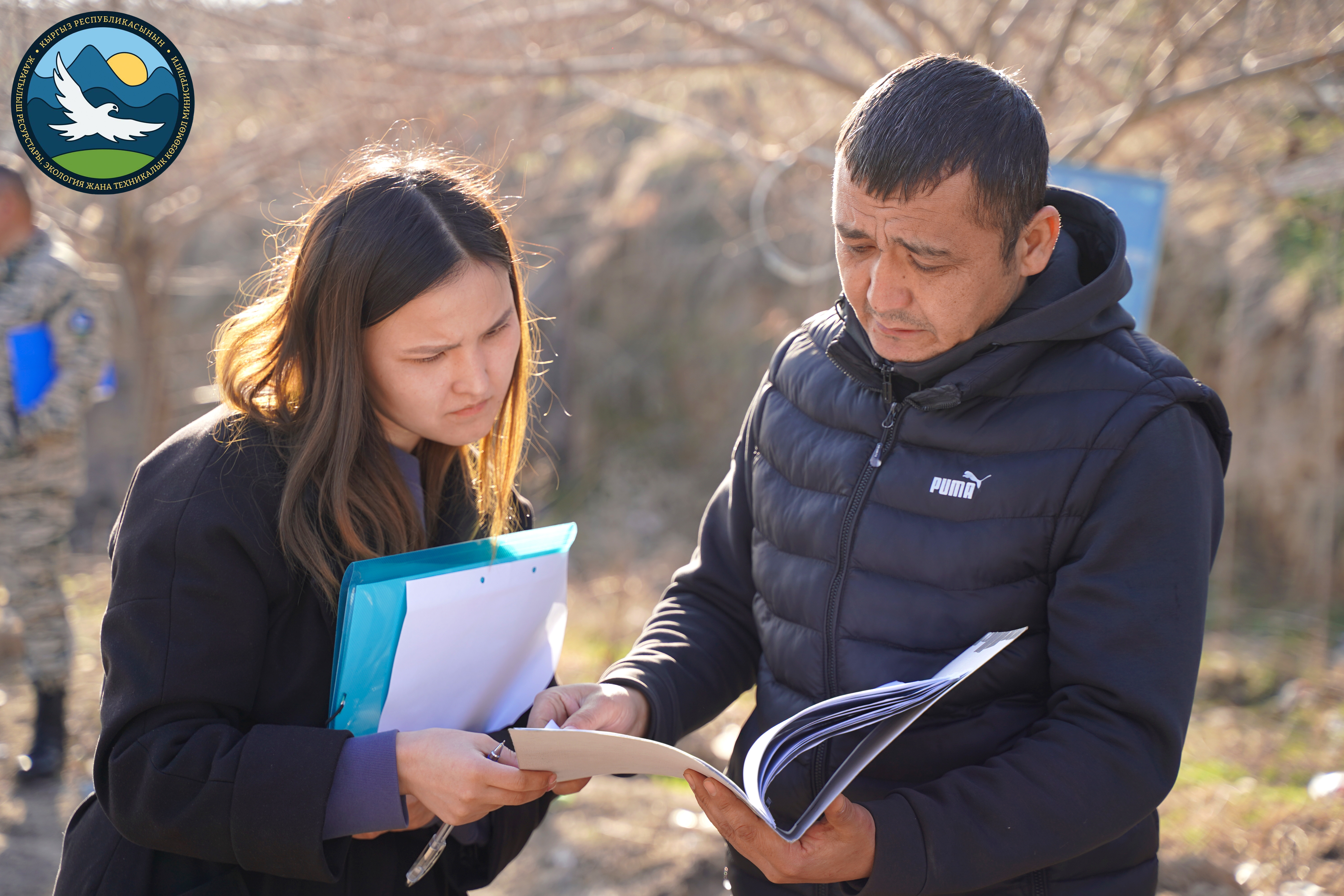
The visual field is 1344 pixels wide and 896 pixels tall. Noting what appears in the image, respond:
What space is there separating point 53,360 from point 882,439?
390 cm

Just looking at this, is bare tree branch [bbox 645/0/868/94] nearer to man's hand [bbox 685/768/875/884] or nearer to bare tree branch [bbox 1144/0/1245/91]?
bare tree branch [bbox 1144/0/1245/91]

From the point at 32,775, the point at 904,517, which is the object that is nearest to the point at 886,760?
the point at 904,517

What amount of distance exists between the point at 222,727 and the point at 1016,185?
139 centimetres

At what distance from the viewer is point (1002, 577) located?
55.8 inches

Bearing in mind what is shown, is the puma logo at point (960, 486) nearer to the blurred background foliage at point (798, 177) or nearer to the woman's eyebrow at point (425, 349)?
the blurred background foliage at point (798, 177)

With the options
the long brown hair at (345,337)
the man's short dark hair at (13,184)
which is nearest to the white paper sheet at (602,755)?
the long brown hair at (345,337)

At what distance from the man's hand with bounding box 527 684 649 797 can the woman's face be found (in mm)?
473

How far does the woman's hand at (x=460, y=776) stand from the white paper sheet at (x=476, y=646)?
0.10m

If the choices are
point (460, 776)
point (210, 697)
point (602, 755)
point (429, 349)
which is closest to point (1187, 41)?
point (429, 349)

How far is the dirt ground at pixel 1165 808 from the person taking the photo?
3.04m

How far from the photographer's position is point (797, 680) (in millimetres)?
1591

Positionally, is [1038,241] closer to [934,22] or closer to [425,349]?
[425,349]

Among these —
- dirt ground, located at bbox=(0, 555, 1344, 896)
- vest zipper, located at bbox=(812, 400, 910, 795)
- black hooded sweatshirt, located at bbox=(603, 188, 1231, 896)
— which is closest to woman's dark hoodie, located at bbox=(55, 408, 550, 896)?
black hooded sweatshirt, located at bbox=(603, 188, 1231, 896)

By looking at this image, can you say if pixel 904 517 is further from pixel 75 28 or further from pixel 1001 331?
pixel 75 28
